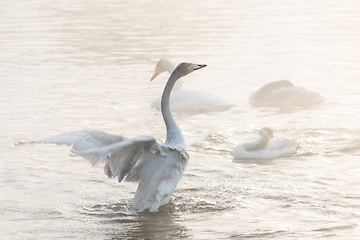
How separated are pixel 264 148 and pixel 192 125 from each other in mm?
2514

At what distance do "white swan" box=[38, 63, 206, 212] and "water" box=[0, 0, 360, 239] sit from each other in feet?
1.11

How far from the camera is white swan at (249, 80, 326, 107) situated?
42.2 ft

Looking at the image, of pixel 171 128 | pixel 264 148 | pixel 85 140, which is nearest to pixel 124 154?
pixel 85 140

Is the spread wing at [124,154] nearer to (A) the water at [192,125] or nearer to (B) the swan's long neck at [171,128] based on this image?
(B) the swan's long neck at [171,128]

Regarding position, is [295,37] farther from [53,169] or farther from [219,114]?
[53,169]

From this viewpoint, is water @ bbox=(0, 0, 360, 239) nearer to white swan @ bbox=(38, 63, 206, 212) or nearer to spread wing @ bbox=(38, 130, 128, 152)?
white swan @ bbox=(38, 63, 206, 212)

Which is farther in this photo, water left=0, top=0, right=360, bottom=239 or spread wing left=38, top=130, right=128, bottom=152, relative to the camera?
water left=0, top=0, right=360, bottom=239

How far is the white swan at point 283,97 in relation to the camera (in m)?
12.9

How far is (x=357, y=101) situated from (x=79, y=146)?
339 inches

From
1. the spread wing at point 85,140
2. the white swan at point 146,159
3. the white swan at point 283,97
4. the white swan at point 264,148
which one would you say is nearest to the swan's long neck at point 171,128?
the white swan at point 146,159

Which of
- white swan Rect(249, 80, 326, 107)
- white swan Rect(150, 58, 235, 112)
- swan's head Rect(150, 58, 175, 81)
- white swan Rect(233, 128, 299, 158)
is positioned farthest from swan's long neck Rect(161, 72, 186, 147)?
Result: swan's head Rect(150, 58, 175, 81)

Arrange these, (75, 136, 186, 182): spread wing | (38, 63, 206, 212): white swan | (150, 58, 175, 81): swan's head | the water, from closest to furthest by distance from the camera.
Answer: (75, 136, 186, 182): spread wing
(38, 63, 206, 212): white swan
the water
(150, 58, 175, 81): swan's head

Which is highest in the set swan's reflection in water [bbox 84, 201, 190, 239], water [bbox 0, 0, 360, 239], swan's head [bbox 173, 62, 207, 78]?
swan's head [bbox 173, 62, 207, 78]

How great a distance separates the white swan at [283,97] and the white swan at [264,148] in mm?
3674
